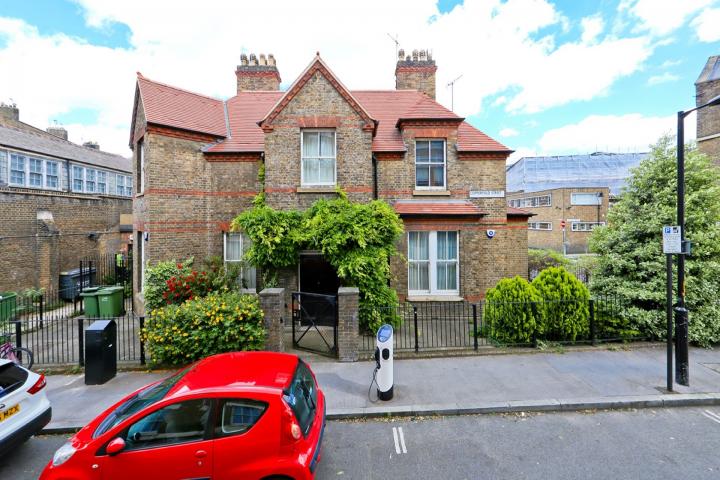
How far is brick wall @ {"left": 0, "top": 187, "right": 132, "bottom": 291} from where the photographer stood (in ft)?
49.1

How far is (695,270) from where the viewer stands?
803 centimetres

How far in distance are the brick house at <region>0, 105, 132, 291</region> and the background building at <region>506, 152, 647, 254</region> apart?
32.4 meters

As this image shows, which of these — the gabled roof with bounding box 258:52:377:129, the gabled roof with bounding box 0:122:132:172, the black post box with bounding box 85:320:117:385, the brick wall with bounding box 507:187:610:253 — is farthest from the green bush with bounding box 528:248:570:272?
the gabled roof with bounding box 0:122:132:172

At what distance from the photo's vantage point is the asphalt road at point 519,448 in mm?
4160

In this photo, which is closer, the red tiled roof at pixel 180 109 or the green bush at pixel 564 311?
the green bush at pixel 564 311

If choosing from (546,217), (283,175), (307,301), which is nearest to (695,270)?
(307,301)

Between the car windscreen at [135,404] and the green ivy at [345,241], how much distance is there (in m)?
5.21

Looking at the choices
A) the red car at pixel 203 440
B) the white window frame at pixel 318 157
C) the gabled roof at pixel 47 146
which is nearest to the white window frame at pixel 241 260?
the white window frame at pixel 318 157

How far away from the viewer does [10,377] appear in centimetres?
458

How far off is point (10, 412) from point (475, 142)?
43.6ft

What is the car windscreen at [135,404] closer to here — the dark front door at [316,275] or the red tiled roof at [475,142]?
the dark front door at [316,275]

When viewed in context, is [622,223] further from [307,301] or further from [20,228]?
[20,228]

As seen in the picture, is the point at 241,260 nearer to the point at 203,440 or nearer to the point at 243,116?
the point at 243,116

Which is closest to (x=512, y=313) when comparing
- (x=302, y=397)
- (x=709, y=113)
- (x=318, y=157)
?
(x=302, y=397)
